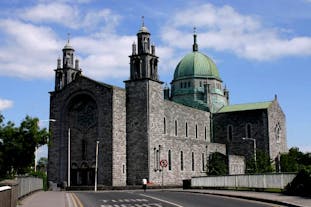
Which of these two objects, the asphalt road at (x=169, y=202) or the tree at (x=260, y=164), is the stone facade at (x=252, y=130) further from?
the asphalt road at (x=169, y=202)

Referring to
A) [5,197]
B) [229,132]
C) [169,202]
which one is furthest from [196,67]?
[5,197]

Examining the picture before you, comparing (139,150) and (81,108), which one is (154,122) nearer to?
(139,150)

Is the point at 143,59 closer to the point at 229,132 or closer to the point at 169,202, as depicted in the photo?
the point at 229,132

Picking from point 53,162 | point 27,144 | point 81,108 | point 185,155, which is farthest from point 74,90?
point 27,144

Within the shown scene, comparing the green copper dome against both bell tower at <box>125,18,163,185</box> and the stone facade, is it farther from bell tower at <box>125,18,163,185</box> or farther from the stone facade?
bell tower at <box>125,18,163,185</box>

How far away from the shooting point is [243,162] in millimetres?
74500

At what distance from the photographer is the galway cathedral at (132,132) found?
191 ft

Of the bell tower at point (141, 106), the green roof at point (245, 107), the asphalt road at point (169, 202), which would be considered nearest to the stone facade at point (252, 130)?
the green roof at point (245, 107)

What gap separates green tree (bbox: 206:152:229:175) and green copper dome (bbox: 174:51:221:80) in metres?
19.1

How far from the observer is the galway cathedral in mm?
58125

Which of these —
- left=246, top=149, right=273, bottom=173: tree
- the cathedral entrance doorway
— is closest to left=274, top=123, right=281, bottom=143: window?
left=246, top=149, right=273, bottom=173: tree

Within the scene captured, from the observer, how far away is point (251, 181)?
35031 millimetres

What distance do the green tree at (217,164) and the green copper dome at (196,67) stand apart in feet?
62.7

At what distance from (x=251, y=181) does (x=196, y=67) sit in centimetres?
5402
